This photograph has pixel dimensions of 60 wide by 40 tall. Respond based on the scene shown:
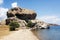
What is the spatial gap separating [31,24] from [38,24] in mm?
9023

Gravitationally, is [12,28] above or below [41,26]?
above

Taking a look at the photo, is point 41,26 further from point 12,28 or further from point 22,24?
point 12,28

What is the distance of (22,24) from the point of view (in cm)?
19925

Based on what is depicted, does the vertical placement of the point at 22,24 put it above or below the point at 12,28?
below

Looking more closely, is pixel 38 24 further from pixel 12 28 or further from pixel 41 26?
pixel 12 28

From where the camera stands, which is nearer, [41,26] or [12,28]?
[12,28]

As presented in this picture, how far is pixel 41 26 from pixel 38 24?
3997mm

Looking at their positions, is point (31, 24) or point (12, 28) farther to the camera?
point (31, 24)

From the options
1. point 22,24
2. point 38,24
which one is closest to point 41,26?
point 38,24

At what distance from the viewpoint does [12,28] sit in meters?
111

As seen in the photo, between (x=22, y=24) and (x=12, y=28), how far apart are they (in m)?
88.0

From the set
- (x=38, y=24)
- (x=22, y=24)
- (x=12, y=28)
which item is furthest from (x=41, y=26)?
(x=12, y=28)

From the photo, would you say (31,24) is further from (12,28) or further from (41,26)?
(12,28)

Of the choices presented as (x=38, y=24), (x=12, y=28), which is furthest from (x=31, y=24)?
(x=12, y=28)
